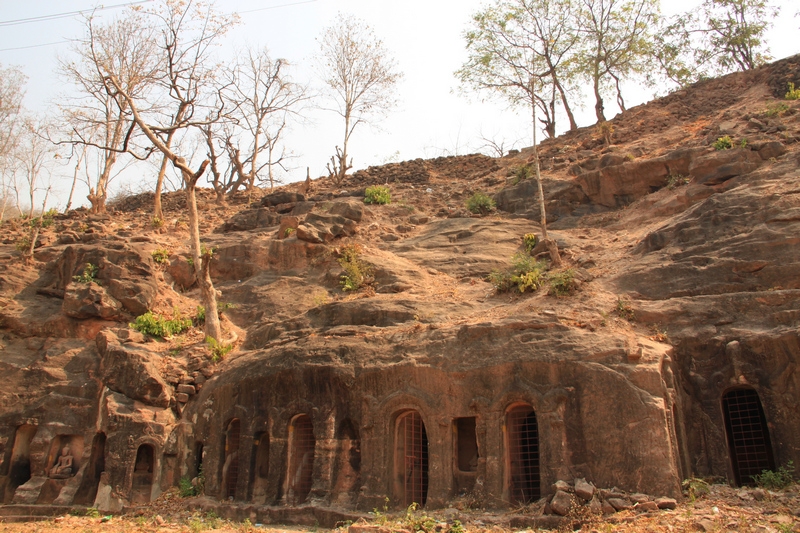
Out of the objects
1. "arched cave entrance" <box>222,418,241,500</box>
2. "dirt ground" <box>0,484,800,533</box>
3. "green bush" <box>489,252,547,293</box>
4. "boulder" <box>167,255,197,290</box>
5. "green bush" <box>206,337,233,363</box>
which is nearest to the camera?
"dirt ground" <box>0,484,800,533</box>

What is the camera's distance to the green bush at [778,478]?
12.0 m

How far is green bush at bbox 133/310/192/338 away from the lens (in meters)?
19.5

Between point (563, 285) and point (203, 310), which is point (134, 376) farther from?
point (563, 285)

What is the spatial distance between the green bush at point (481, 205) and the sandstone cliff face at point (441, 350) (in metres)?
0.44

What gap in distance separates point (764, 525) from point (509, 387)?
197 inches

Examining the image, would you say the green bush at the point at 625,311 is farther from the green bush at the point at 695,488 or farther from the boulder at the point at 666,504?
the boulder at the point at 666,504

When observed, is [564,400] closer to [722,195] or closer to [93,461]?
[722,195]

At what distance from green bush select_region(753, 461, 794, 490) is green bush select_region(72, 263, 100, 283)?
18.6 metres

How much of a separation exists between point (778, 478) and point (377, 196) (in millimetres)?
18526

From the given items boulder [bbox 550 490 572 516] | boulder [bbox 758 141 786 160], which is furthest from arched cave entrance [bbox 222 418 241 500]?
boulder [bbox 758 141 786 160]

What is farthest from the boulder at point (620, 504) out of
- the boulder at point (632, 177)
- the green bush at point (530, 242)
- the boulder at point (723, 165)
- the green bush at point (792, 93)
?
the green bush at point (792, 93)

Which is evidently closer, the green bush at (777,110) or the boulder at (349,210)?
the green bush at (777,110)

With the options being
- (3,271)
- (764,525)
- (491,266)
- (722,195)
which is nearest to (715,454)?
(764,525)

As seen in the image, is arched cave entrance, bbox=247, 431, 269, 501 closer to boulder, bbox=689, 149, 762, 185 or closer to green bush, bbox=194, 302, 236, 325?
green bush, bbox=194, 302, 236, 325
